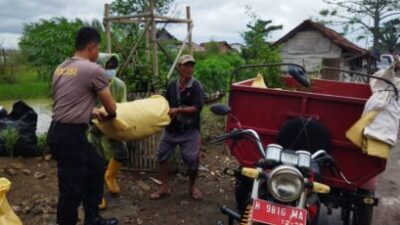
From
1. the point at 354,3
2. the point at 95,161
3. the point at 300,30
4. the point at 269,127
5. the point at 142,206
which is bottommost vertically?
the point at 142,206

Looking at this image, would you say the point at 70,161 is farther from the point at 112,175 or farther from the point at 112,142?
the point at 112,175

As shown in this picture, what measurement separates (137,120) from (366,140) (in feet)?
6.86

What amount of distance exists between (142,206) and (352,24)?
25901 mm

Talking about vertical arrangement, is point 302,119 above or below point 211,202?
above

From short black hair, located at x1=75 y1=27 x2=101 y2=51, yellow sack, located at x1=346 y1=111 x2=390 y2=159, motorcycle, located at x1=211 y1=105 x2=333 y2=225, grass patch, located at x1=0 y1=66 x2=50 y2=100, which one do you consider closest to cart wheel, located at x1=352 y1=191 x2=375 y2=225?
yellow sack, located at x1=346 y1=111 x2=390 y2=159

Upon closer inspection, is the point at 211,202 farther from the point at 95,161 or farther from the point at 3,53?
the point at 3,53

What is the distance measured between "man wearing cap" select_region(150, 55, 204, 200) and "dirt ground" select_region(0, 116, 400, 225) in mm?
203

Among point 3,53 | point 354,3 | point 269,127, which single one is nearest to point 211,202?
point 269,127

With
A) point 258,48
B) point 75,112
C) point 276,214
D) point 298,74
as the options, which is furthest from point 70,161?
point 258,48

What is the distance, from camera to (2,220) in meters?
2.95

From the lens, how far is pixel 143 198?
486 centimetres

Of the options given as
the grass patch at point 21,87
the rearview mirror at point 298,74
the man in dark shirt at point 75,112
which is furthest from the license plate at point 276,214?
the grass patch at point 21,87

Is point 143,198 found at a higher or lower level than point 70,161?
lower

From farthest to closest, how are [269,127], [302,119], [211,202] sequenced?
1. [211,202]
2. [269,127]
3. [302,119]
